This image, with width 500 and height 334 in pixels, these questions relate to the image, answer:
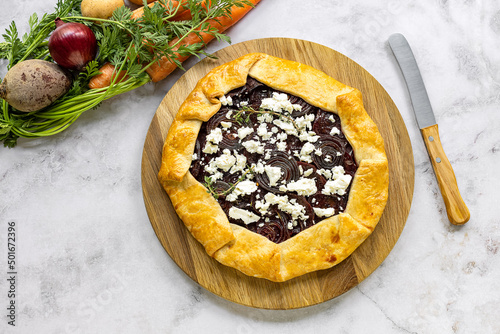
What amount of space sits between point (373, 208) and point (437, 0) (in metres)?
2.66

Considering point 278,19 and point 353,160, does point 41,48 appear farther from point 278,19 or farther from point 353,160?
point 353,160

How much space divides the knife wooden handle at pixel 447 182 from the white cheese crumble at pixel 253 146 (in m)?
1.89

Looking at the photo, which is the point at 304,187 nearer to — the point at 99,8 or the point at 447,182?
the point at 447,182

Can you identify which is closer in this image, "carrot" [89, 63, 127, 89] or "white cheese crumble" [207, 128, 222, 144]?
"white cheese crumble" [207, 128, 222, 144]

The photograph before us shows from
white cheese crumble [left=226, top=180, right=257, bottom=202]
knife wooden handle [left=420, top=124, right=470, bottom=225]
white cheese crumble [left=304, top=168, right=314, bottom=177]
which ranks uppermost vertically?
white cheese crumble [left=226, top=180, right=257, bottom=202]

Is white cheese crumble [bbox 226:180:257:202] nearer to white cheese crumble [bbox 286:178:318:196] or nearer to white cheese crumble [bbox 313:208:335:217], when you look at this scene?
white cheese crumble [bbox 286:178:318:196]

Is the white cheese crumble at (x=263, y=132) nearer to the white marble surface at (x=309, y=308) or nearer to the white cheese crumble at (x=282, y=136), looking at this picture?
the white cheese crumble at (x=282, y=136)

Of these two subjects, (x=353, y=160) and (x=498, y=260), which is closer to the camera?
(x=353, y=160)

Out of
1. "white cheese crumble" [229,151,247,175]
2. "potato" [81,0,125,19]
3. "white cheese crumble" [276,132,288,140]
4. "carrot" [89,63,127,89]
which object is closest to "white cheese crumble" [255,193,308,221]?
"white cheese crumble" [229,151,247,175]

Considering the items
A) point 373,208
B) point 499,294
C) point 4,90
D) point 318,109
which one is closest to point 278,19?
point 318,109

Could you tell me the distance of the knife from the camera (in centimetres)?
432

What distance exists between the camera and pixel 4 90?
13.1ft

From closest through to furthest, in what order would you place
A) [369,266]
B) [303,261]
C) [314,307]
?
1. [303,261]
2. [369,266]
3. [314,307]

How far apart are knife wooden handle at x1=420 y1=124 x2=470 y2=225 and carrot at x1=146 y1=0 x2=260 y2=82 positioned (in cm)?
246
